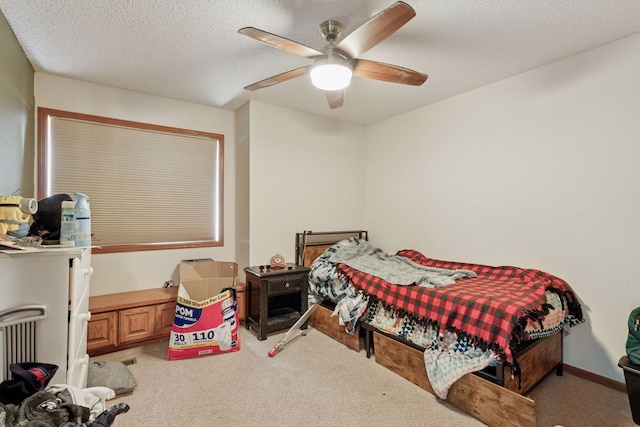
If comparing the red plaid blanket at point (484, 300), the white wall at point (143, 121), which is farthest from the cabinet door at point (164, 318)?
the red plaid blanket at point (484, 300)

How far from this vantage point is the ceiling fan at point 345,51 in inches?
63.4

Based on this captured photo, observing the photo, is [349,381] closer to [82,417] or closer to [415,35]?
[82,417]

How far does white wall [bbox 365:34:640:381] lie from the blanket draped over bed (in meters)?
0.20

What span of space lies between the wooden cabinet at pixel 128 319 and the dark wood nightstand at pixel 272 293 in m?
0.76

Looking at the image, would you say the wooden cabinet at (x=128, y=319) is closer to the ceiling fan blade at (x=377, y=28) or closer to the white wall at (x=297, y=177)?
the white wall at (x=297, y=177)

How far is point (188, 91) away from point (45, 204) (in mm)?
1746

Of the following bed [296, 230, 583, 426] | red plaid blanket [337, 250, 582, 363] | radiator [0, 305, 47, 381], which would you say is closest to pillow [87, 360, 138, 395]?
radiator [0, 305, 47, 381]

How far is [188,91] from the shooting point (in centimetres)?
309

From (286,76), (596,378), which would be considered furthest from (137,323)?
(596,378)

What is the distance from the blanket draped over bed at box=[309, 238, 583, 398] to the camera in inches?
72.7

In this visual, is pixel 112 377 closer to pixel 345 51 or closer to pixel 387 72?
pixel 345 51

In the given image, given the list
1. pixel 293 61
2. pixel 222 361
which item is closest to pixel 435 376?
pixel 222 361

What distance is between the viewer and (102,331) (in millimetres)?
2588

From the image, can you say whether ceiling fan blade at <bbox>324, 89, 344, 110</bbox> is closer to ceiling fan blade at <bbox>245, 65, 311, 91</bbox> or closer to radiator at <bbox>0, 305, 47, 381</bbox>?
ceiling fan blade at <bbox>245, 65, 311, 91</bbox>
